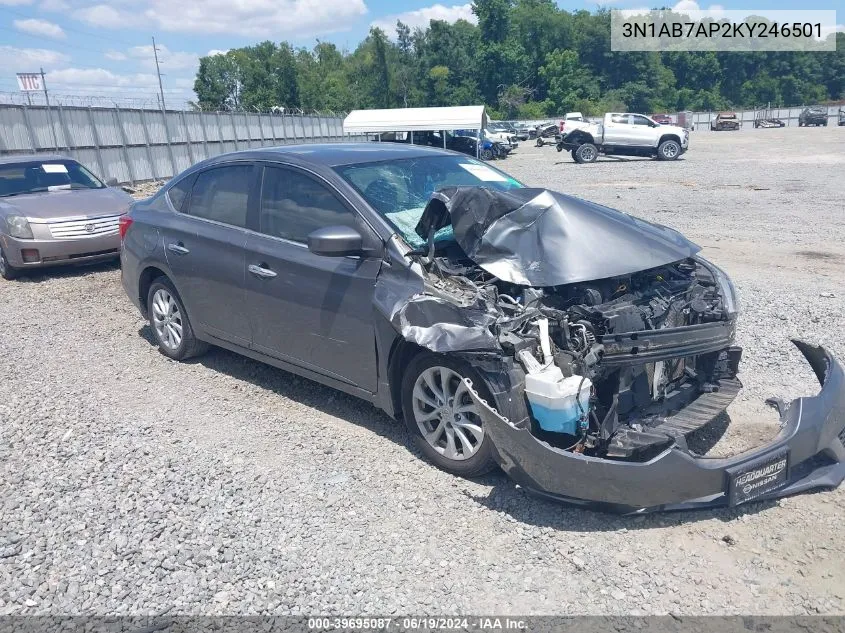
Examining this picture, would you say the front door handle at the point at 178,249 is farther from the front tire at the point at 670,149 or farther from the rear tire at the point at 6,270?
the front tire at the point at 670,149

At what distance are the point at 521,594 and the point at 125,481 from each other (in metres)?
2.38

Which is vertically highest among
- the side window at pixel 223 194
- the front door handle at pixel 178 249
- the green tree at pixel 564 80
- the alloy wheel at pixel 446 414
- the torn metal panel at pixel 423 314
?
the green tree at pixel 564 80

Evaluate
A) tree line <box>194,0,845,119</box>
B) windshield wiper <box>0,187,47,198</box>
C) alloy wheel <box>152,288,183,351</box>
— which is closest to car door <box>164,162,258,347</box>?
alloy wheel <box>152,288,183,351</box>

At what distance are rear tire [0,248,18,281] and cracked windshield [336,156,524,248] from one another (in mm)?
6738

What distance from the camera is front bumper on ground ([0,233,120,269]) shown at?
8914 mm

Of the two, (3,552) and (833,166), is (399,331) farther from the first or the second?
(833,166)

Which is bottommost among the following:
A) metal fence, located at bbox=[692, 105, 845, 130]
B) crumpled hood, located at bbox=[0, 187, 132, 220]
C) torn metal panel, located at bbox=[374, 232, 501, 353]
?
metal fence, located at bbox=[692, 105, 845, 130]

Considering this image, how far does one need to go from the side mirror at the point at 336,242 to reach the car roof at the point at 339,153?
0.79 metres

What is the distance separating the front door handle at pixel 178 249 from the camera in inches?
216

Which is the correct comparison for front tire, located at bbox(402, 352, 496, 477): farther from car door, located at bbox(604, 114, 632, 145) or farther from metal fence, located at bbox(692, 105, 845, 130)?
metal fence, located at bbox(692, 105, 845, 130)

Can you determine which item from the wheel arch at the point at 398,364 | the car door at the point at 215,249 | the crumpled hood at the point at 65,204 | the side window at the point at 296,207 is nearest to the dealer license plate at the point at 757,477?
the wheel arch at the point at 398,364

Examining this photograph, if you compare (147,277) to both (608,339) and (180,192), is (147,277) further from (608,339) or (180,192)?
(608,339)

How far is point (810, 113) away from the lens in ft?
198

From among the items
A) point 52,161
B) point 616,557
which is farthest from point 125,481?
point 52,161
